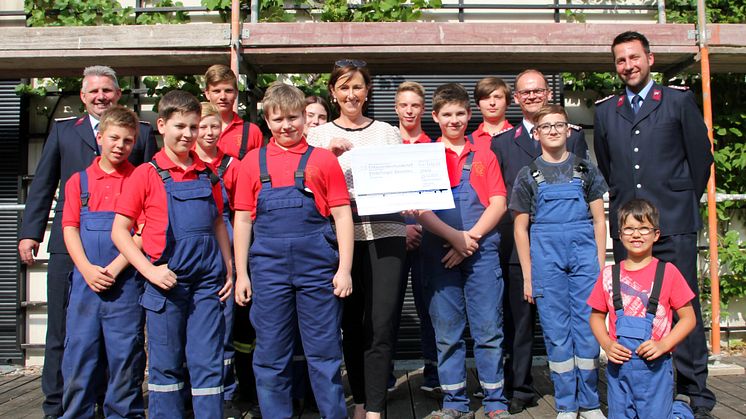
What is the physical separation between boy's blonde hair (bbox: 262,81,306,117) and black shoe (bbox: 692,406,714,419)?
2731 mm

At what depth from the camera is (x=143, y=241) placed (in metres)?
3.42

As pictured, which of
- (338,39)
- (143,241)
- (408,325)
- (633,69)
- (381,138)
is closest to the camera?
(143,241)

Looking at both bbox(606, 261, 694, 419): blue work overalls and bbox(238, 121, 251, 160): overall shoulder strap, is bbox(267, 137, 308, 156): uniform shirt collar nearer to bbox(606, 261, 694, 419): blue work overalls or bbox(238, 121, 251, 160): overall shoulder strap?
bbox(238, 121, 251, 160): overall shoulder strap

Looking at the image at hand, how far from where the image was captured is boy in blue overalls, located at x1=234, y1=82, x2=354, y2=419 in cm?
329

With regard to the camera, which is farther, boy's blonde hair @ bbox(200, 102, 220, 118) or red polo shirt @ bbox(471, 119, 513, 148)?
red polo shirt @ bbox(471, 119, 513, 148)

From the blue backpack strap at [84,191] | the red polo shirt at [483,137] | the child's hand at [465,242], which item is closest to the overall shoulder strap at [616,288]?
the child's hand at [465,242]

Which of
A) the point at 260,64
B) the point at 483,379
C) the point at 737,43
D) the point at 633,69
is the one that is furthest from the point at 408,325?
the point at 737,43

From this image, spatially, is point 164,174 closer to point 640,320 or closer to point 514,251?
point 514,251

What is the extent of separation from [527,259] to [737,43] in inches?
101

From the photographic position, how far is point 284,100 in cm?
338

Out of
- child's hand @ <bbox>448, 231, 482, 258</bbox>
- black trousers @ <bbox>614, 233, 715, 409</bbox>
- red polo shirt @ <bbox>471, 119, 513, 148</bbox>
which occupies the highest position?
red polo shirt @ <bbox>471, 119, 513, 148</bbox>

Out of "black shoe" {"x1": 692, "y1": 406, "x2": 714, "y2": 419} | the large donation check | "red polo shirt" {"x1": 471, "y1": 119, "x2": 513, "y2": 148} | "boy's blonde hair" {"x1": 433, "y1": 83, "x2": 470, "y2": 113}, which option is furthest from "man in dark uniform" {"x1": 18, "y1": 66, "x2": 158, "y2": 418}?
"black shoe" {"x1": 692, "y1": 406, "x2": 714, "y2": 419}

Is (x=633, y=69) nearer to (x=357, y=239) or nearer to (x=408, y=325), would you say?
(x=357, y=239)

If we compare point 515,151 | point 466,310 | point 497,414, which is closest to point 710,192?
point 515,151
